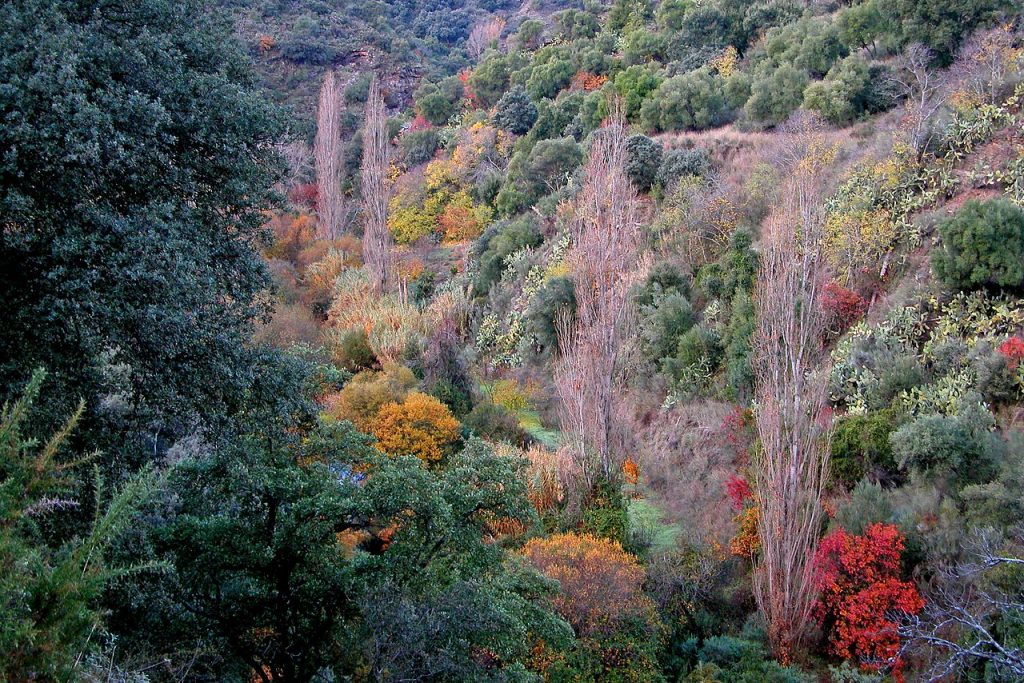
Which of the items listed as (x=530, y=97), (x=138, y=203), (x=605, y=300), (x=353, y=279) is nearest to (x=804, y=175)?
(x=605, y=300)

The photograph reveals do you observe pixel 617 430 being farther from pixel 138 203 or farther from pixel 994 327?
pixel 138 203

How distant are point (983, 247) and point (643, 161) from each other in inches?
493

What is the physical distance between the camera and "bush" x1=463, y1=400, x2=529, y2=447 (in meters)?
15.0

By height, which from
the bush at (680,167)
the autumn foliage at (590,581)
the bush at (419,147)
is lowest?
the autumn foliage at (590,581)

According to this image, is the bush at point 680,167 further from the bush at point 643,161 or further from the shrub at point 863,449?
the shrub at point 863,449

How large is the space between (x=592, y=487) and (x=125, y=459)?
22.0 feet

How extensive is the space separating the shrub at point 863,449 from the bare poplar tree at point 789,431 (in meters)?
0.74

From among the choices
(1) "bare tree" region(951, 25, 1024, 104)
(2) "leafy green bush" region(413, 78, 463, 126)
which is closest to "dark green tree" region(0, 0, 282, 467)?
(1) "bare tree" region(951, 25, 1024, 104)

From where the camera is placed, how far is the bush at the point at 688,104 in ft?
85.4

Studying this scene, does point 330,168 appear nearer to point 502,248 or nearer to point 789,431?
point 502,248

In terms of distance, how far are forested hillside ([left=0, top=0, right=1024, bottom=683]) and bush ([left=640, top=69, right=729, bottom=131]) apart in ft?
15.9

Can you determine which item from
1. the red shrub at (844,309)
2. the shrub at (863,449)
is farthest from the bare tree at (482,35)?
the shrub at (863,449)

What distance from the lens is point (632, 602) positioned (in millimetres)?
8586

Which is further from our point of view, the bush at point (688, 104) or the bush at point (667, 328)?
the bush at point (688, 104)
